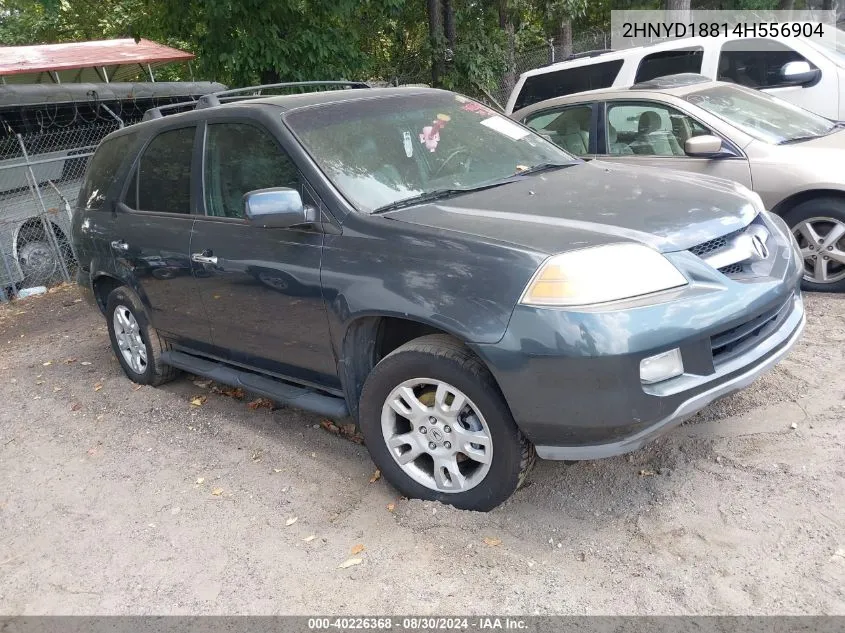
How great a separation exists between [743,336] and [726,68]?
Answer: 248 inches

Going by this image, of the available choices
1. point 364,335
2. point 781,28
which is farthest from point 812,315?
point 781,28

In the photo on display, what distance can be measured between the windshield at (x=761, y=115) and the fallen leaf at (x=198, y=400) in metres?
4.44

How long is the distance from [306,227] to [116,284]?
2485 millimetres

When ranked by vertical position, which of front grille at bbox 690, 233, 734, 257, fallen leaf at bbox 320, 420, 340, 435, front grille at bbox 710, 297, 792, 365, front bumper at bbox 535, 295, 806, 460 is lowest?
fallen leaf at bbox 320, 420, 340, 435

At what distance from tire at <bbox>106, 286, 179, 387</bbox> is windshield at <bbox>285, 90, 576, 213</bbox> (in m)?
2.06

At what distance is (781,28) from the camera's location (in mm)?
9898

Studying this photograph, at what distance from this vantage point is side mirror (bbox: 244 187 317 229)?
340 cm

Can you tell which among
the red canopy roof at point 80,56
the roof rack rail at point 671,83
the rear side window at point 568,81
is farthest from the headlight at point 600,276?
the red canopy roof at point 80,56

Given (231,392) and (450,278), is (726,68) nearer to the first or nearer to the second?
(231,392)

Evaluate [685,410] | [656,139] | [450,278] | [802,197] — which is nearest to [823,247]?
[802,197]

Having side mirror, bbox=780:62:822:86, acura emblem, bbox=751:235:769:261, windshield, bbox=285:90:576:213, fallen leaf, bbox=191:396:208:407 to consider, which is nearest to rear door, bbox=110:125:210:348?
fallen leaf, bbox=191:396:208:407

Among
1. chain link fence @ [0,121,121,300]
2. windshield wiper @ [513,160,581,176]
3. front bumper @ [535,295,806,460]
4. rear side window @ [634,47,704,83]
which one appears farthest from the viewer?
chain link fence @ [0,121,121,300]

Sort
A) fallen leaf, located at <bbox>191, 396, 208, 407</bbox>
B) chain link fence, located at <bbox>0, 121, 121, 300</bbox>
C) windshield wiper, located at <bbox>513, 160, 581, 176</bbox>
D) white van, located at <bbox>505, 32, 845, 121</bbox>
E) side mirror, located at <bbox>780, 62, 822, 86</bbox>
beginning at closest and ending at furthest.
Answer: windshield wiper, located at <bbox>513, 160, 581, 176</bbox>, fallen leaf, located at <bbox>191, 396, 208, 407</bbox>, side mirror, located at <bbox>780, 62, 822, 86</bbox>, white van, located at <bbox>505, 32, 845, 121</bbox>, chain link fence, located at <bbox>0, 121, 121, 300</bbox>

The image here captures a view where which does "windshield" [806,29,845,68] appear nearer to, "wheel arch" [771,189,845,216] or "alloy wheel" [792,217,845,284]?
"wheel arch" [771,189,845,216]
